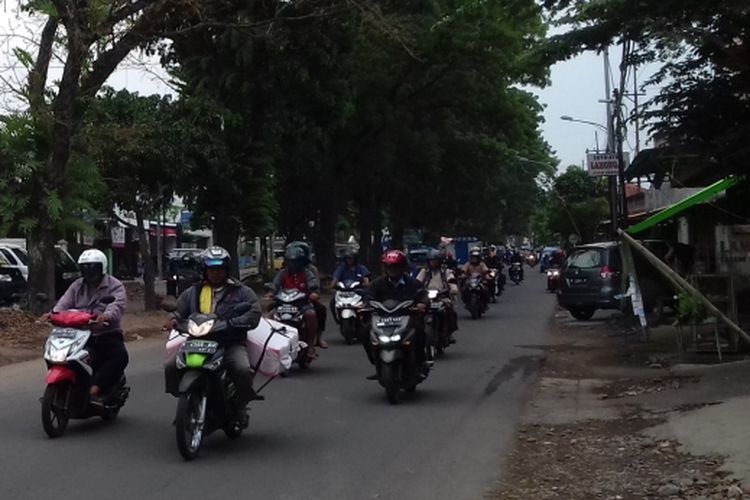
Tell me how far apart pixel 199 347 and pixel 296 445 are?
4.83ft

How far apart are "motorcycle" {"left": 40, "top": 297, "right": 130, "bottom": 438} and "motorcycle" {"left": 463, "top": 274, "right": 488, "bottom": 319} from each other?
1504 cm

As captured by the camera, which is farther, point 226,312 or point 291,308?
point 291,308

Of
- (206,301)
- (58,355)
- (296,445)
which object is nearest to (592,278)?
(296,445)

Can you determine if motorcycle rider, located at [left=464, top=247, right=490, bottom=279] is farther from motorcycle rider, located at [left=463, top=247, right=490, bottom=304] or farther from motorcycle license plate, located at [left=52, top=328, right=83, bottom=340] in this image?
motorcycle license plate, located at [left=52, top=328, right=83, bottom=340]

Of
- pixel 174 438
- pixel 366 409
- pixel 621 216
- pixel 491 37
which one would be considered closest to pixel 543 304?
pixel 621 216

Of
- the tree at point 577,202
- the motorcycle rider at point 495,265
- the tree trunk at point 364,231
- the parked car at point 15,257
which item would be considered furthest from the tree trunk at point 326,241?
the tree at point 577,202

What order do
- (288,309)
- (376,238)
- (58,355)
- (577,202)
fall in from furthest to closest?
(577,202)
(376,238)
(288,309)
(58,355)

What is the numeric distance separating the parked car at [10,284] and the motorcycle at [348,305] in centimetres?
1019

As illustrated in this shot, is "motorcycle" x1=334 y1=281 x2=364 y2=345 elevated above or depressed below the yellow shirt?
below

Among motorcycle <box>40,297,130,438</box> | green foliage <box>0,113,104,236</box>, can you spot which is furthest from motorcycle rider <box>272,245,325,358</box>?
green foliage <box>0,113,104,236</box>

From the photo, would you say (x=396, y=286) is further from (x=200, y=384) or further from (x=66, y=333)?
(x=66, y=333)

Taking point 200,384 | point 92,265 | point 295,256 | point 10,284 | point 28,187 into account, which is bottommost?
point 200,384

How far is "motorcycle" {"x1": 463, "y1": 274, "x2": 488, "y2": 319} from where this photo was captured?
23391 millimetres

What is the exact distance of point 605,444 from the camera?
9.08 metres
